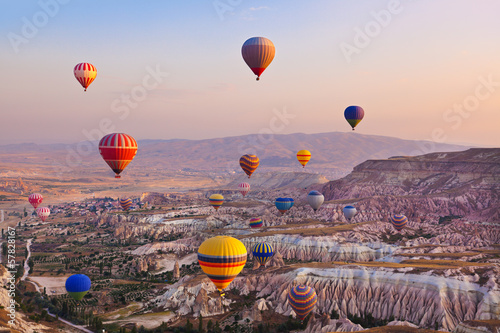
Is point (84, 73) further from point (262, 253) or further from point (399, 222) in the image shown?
point (399, 222)

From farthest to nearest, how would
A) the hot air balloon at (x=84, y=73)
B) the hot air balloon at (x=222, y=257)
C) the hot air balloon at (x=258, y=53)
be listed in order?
the hot air balloon at (x=84, y=73), the hot air balloon at (x=258, y=53), the hot air balloon at (x=222, y=257)

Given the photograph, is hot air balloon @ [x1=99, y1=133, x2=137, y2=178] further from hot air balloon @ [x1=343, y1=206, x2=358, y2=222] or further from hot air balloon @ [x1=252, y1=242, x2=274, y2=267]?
hot air balloon @ [x1=343, y1=206, x2=358, y2=222]

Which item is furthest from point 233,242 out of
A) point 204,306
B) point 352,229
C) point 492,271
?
point 352,229

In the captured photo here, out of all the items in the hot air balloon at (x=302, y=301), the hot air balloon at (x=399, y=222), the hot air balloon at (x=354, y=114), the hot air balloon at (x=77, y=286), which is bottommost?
the hot air balloon at (x=302, y=301)

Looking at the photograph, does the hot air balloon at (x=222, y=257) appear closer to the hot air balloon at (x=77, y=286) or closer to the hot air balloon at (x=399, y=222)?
the hot air balloon at (x=77, y=286)

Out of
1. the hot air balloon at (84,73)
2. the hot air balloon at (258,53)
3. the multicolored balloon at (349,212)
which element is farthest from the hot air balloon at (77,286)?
the multicolored balloon at (349,212)

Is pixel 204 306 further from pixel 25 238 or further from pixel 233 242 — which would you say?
pixel 25 238
